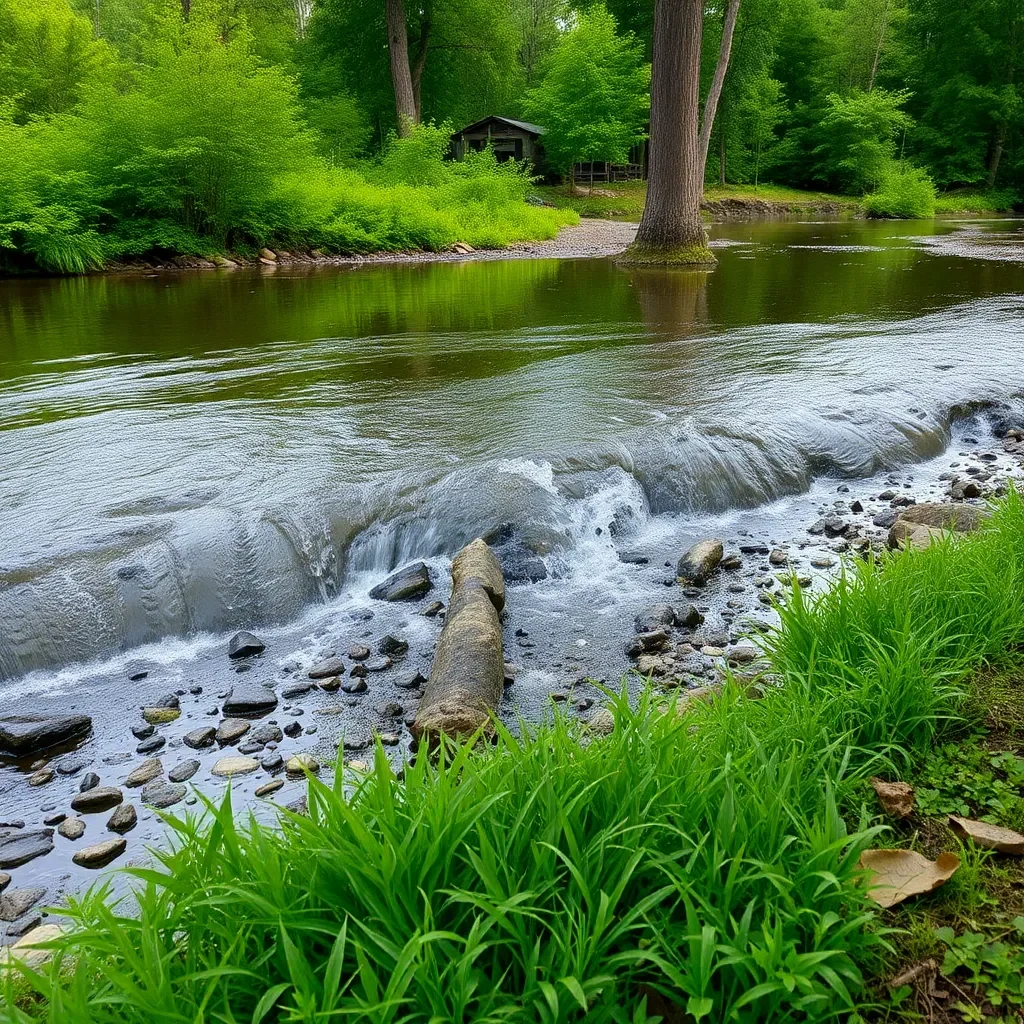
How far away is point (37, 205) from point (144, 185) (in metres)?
2.79

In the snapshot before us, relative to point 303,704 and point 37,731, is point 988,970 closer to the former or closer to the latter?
point 303,704

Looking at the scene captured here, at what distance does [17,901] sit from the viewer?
9.17 feet

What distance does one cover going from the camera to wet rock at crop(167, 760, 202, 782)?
3473 mm

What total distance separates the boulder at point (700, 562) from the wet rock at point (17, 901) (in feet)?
12.5

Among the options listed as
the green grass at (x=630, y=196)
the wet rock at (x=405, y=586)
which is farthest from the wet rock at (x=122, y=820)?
the green grass at (x=630, y=196)

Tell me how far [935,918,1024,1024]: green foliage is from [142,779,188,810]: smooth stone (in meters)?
2.72

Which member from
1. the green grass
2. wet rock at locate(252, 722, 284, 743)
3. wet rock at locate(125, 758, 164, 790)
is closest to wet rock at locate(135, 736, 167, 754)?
wet rock at locate(125, 758, 164, 790)

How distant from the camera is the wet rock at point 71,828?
3129 mm

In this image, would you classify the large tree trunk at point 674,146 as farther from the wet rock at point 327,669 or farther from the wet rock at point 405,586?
the wet rock at point 327,669

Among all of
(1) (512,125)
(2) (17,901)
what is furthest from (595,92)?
(2) (17,901)

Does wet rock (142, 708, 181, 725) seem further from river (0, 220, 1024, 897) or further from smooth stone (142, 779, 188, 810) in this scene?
smooth stone (142, 779, 188, 810)

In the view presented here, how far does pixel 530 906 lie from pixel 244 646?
3.23 metres

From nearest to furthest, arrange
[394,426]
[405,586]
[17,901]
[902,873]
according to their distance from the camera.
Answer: [902,873] < [17,901] < [405,586] < [394,426]

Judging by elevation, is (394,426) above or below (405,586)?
above
